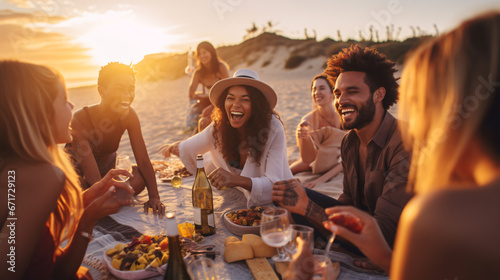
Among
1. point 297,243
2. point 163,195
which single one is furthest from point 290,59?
point 297,243

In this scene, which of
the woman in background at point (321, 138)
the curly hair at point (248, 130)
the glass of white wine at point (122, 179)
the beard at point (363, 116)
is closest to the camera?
the glass of white wine at point (122, 179)

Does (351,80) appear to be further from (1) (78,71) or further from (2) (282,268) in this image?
(1) (78,71)

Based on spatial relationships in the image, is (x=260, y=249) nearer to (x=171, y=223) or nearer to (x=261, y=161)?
(x=171, y=223)

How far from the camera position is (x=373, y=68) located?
3.33 meters

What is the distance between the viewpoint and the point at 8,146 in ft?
5.68

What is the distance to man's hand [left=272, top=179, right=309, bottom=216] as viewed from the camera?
9.20 feet

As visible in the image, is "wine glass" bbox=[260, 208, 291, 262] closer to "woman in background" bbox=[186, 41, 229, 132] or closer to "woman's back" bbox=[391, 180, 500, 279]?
"woman's back" bbox=[391, 180, 500, 279]

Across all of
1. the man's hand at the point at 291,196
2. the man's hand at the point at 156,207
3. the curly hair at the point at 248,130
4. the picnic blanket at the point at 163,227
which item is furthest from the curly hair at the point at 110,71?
the man's hand at the point at 291,196

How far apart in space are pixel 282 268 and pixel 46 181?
1778mm

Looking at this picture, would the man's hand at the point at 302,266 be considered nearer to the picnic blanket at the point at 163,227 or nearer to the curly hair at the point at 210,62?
the picnic blanket at the point at 163,227

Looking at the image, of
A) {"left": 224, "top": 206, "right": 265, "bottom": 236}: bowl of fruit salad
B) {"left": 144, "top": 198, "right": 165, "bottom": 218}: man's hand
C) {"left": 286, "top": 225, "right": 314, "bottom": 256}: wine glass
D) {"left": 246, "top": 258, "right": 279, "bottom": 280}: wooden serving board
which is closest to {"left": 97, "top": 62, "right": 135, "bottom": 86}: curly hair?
{"left": 144, "top": 198, "right": 165, "bottom": 218}: man's hand

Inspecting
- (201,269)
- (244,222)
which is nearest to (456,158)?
(201,269)

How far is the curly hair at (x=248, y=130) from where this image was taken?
4.18 metres

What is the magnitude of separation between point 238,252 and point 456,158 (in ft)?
6.70
